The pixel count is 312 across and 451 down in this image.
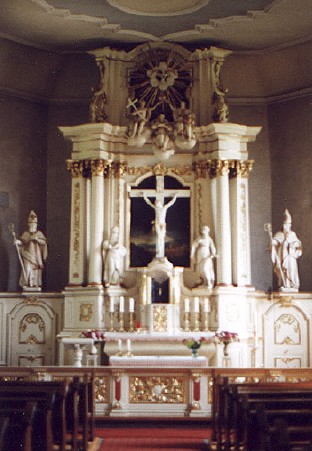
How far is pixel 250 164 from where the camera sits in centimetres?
1719

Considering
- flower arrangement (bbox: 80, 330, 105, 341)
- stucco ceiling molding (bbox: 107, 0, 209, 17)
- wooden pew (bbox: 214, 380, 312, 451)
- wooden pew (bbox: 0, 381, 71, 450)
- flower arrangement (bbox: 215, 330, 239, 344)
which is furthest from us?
stucco ceiling molding (bbox: 107, 0, 209, 17)

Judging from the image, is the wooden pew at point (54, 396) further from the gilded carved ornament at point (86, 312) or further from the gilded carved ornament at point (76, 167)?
the gilded carved ornament at point (76, 167)

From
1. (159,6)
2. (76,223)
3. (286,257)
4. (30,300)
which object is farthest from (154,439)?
(159,6)

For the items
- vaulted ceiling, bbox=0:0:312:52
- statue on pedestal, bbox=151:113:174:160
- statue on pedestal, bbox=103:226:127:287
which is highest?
vaulted ceiling, bbox=0:0:312:52

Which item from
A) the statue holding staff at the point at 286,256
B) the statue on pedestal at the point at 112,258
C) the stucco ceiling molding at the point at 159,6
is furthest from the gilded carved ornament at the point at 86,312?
the stucco ceiling molding at the point at 159,6

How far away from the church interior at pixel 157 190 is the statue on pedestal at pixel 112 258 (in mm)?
25

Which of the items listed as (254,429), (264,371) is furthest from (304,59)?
(254,429)

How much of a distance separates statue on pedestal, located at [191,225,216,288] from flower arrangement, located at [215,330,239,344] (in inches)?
59.9

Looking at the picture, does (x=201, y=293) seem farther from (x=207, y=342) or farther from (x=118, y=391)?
(x=118, y=391)

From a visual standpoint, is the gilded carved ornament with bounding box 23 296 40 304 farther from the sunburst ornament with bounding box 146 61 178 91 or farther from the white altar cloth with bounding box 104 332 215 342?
the sunburst ornament with bounding box 146 61 178 91

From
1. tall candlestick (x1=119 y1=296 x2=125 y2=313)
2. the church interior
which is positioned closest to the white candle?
the church interior

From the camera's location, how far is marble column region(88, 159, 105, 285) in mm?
16766

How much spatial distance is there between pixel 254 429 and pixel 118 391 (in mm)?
5871

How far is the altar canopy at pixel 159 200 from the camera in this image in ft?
54.5
